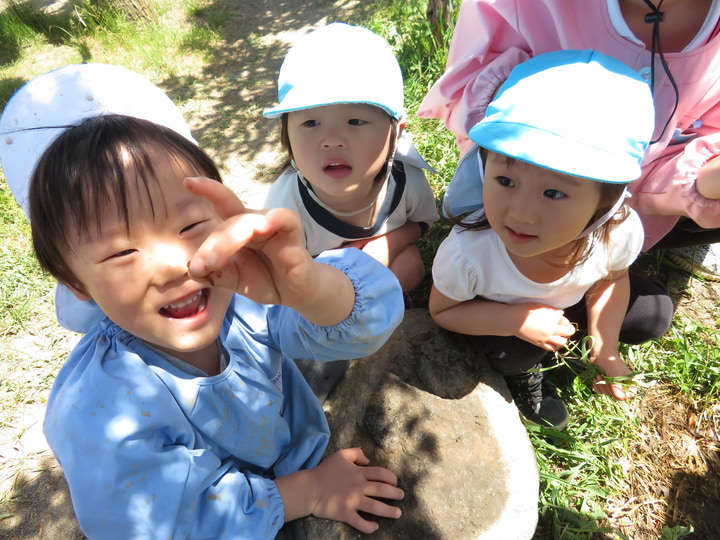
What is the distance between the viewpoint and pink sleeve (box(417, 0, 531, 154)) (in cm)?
195

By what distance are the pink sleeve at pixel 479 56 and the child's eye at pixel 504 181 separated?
56 cm

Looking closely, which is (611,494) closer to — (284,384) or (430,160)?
(284,384)

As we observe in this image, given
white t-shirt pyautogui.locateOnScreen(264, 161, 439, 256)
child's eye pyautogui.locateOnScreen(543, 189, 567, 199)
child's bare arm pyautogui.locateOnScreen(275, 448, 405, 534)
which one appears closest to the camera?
child's eye pyautogui.locateOnScreen(543, 189, 567, 199)

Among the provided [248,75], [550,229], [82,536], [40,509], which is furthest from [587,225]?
[248,75]

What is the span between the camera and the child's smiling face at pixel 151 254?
118cm

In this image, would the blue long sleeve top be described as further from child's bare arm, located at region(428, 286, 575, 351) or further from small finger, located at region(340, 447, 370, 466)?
child's bare arm, located at region(428, 286, 575, 351)

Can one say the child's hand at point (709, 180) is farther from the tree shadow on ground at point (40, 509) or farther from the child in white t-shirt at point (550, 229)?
the tree shadow on ground at point (40, 509)

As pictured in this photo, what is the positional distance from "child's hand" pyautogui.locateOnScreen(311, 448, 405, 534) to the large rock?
0.14ft

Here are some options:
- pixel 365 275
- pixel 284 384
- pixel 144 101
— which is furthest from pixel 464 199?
pixel 144 101

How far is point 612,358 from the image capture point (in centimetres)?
218

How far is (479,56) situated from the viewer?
6.70 ft

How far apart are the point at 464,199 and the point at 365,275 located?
35.6 inches

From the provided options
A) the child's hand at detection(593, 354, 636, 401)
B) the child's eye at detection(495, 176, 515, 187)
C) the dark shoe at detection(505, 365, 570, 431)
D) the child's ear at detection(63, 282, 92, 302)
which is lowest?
the dark shoe at detection(505, 365, 570, 431)

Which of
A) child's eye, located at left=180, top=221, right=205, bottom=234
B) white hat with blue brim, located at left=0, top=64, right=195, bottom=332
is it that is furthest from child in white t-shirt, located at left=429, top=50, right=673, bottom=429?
white hat with blue brim, located at left=0, top=64, right=195, bottom=332
